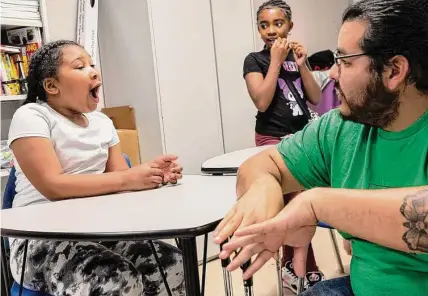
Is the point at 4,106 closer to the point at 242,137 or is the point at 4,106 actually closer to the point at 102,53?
the point at 102,53

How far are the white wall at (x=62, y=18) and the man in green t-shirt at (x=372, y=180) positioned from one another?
2144mm

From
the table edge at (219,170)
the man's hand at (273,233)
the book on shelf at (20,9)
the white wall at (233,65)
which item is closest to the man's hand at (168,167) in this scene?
the table edge at (219,170)

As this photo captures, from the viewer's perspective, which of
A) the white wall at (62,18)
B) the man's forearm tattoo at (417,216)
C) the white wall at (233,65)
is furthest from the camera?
the white wall at (233,65)

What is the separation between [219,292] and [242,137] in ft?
3.79

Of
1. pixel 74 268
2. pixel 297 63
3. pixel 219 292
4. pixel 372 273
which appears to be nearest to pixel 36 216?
pixel 74 268

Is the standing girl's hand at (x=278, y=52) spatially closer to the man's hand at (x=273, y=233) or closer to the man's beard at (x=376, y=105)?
the man's beard at (x=376, y=105)

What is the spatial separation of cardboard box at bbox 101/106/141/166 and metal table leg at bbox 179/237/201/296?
Result: 1788 mm

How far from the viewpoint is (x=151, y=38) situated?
9.20ft

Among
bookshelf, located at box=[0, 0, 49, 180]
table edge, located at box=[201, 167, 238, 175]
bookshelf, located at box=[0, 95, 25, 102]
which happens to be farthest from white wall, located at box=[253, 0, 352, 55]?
table edge, located at box=[201, 167, 238, 175]

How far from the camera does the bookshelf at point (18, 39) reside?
244 centimetres

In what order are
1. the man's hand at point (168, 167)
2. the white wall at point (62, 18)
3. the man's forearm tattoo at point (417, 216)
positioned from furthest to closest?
1. the white wall at point (62, 18)
2. the man's hand at point (168, 167)
3. the man's forearm tattoo at point (417, 216)

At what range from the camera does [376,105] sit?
0.98 metres

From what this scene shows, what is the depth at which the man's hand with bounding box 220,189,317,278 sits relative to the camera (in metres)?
0.89

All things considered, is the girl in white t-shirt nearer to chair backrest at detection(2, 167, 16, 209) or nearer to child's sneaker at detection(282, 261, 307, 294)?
chair backrest at detection(2, 167, 16, 209)
